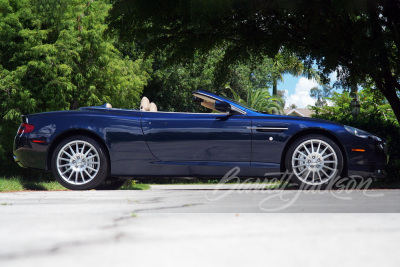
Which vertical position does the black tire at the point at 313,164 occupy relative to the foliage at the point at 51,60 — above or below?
below

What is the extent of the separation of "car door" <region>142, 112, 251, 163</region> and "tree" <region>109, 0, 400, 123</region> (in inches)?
69.5

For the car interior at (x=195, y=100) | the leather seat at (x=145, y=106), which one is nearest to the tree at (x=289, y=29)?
the car interior at (x=195, y=100)

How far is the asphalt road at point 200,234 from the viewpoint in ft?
6.89

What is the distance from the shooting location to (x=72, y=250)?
2.24 m

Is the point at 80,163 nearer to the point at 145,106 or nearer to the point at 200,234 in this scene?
the point at 145,106

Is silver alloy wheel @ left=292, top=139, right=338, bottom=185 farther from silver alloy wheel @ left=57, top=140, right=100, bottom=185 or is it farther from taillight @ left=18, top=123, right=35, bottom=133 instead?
taillight @ left=18, top=123, right=35, bottom=133

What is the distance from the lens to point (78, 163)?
6.12 m

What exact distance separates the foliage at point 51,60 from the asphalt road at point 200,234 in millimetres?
13265

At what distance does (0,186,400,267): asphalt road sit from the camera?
2100mm

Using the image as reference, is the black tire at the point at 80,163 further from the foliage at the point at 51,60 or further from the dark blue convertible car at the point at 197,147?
the foliage at the point at 51,60

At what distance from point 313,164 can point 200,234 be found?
365 cm

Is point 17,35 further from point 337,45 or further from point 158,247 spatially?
point 158,247

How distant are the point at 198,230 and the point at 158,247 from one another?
0.50m

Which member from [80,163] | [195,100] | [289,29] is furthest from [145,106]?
[289,29]
